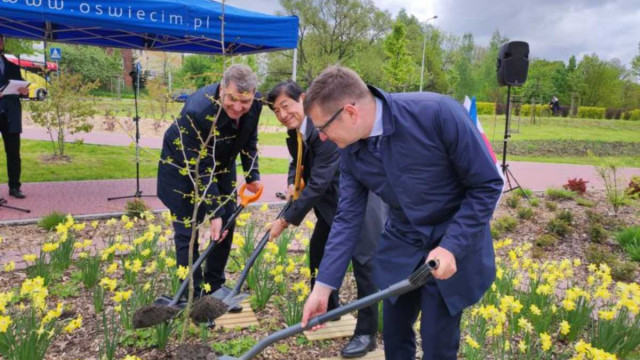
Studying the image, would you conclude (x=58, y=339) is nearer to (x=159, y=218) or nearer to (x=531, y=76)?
(x=159, y=218)

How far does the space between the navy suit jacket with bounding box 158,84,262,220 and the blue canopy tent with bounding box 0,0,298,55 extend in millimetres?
1526

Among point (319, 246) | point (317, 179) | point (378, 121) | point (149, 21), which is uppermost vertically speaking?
point (149, 21)

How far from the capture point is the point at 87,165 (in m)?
9.62

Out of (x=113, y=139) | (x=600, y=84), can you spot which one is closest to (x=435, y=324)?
(x=113, y=139)

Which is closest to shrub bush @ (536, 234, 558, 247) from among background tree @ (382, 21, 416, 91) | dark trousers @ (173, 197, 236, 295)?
dark trousers @ (173, 197, 236, 295)

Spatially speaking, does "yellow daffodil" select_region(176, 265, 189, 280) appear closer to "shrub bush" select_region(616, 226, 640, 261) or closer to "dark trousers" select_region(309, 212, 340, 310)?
"dark trousers" select_region(309, 212, 340, 310)

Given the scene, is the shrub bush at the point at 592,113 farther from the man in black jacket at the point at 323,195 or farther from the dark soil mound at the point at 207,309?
the dark soil mound at the point at 207,309

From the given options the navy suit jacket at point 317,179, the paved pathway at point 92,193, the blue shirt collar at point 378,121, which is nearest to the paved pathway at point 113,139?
the paved pathway at point 92,193

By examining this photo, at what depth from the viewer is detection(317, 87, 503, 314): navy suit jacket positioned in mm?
1796

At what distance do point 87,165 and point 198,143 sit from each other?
734 cm

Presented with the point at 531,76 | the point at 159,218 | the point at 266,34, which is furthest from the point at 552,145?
the point at 531,76

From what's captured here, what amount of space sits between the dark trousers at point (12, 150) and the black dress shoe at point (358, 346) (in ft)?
19.6

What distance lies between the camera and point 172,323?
2.86m

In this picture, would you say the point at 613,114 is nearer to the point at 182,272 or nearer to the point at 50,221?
the point at 50,221
